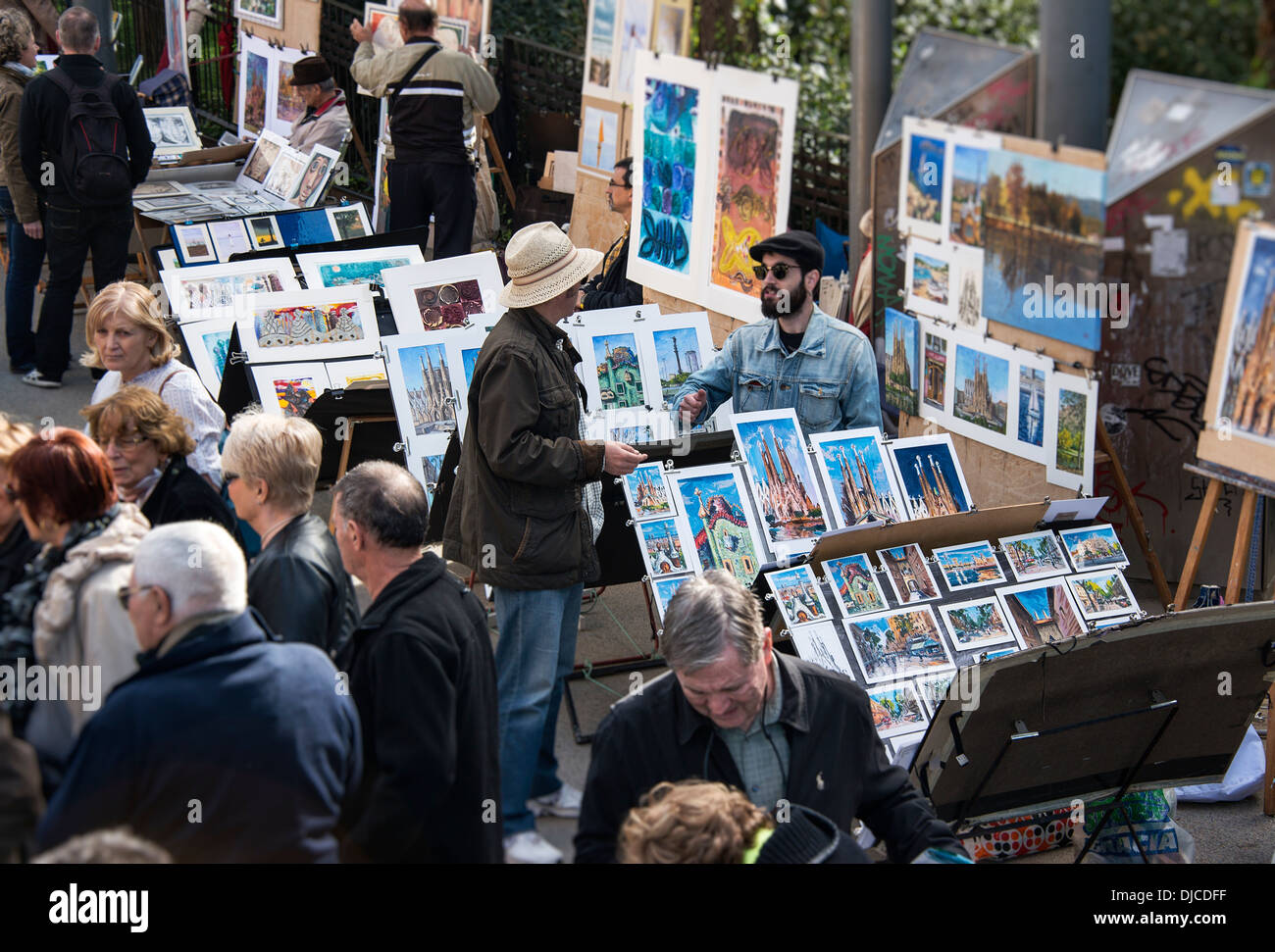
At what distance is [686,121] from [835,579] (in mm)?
3233

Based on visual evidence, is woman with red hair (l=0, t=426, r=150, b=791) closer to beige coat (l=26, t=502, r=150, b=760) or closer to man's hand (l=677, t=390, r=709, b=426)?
beige coat (l=26, t=502, r=150, b=760)

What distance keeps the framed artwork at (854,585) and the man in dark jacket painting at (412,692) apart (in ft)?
5.35

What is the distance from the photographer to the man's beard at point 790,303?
5.29 metres

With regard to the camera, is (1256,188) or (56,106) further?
(56,106)

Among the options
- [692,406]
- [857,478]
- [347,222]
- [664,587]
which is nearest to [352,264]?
[347,222]

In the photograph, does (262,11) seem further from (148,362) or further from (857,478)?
(857,478)

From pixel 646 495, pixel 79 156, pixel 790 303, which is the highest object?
pixel 79 156

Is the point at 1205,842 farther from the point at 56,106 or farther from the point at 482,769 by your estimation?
the point at 56,106

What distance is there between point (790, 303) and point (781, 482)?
71cm

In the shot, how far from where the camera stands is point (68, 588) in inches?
122

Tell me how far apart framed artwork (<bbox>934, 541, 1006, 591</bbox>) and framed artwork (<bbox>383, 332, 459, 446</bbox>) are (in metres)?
2.24

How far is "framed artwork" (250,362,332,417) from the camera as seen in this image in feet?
20.7

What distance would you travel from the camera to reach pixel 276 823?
102 inches
